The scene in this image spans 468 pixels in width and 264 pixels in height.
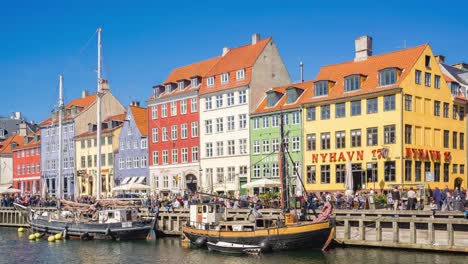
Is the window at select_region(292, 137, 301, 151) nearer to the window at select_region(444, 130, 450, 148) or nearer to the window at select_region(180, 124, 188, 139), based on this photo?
the window at select_region(444, 130, 450, 148)

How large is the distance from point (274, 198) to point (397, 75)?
15.1m

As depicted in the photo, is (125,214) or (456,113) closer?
(125,214)

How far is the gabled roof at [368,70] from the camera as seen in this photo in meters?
58.6

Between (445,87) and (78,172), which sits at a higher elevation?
(445,87)

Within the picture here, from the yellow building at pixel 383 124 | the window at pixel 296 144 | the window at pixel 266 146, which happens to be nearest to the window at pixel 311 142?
the yellow building at pixel 383 124

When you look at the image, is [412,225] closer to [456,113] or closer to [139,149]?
[456,113]

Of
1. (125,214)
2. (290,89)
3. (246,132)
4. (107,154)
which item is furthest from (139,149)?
(125,214)

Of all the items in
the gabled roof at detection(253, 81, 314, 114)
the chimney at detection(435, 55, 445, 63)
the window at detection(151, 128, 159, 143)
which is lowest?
Answer: the window at detection(151, 128, 159, 143)

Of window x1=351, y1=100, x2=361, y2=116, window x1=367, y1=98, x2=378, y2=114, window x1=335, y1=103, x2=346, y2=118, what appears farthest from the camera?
window x1=335, y1=103, x2=346, y2=118

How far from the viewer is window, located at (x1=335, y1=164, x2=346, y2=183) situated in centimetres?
5988

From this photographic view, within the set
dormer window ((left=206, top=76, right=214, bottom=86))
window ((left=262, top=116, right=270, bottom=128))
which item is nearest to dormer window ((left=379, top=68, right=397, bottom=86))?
window ((left=262, top=116, right=270, bottom=128))

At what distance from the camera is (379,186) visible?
57.1m

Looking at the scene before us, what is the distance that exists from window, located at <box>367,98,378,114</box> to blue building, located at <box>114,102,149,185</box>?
32.4 metres

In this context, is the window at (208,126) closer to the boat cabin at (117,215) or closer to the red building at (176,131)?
the red building at (176,131)
